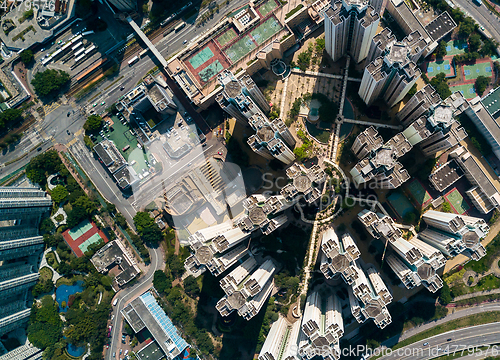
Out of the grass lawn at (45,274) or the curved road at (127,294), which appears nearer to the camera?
the grass lawn at (45,274)

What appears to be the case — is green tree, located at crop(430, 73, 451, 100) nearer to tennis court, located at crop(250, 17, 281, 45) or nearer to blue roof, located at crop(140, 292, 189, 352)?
tennis court, located at crop(250, 17, 281, 45)

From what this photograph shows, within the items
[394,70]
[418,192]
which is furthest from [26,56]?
[418,192]

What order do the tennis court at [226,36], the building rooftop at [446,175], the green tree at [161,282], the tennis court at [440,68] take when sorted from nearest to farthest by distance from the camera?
the building rooftop at [446,175], the tennis court at [440,68], the tennis court at [226,36], the green tree at [161,282]

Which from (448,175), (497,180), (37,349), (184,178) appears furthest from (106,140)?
(497,180)

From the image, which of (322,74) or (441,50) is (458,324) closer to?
(441,50)

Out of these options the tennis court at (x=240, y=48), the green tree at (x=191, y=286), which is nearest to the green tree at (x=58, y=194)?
the green tree at (x=191, y=286)

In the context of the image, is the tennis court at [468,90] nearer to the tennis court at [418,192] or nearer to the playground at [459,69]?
the playground at [459,69]
